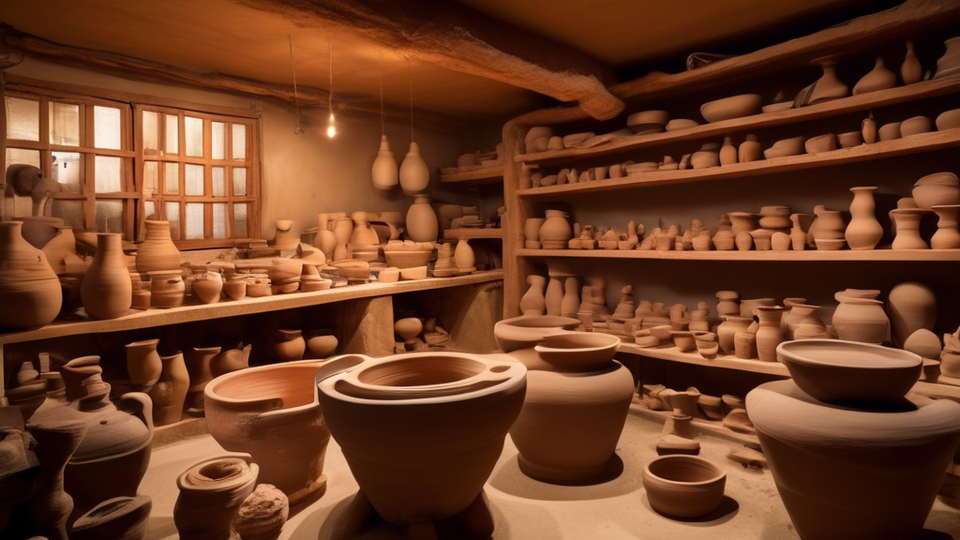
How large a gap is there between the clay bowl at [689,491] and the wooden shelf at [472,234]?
10.2 ft

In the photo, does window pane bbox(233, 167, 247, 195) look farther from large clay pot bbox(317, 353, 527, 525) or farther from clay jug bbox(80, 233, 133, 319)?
large clay pot bbox(317, 353, 527, 525)

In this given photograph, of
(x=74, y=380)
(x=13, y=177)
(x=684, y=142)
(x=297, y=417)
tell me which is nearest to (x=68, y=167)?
(x=13, y=177)

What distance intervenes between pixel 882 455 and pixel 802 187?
8.43 ft

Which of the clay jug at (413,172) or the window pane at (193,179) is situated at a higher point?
the clay jug at (413,172)

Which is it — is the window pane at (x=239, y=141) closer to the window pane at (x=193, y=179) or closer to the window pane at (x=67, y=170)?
the window pane at (x=193, y=179)

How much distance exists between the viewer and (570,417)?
8.99ft

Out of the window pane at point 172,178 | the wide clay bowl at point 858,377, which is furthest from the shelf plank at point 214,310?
the wide clay bowl at point 858,377

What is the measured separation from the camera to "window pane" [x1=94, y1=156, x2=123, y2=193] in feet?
13.3

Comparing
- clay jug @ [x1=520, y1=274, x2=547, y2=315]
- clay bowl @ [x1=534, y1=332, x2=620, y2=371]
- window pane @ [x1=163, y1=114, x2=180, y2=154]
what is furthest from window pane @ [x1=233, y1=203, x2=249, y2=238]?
clay bowl @ [x1=534, y1=332, x2=620, y2=371]

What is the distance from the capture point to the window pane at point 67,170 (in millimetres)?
3895

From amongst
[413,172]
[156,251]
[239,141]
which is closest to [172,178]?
[239,141]

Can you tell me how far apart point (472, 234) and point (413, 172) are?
2.96 ft

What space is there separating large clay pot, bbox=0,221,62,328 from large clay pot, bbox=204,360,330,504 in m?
1.01

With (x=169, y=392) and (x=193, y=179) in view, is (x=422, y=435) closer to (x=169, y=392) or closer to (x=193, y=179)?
Answer: (x=169, y=392)
